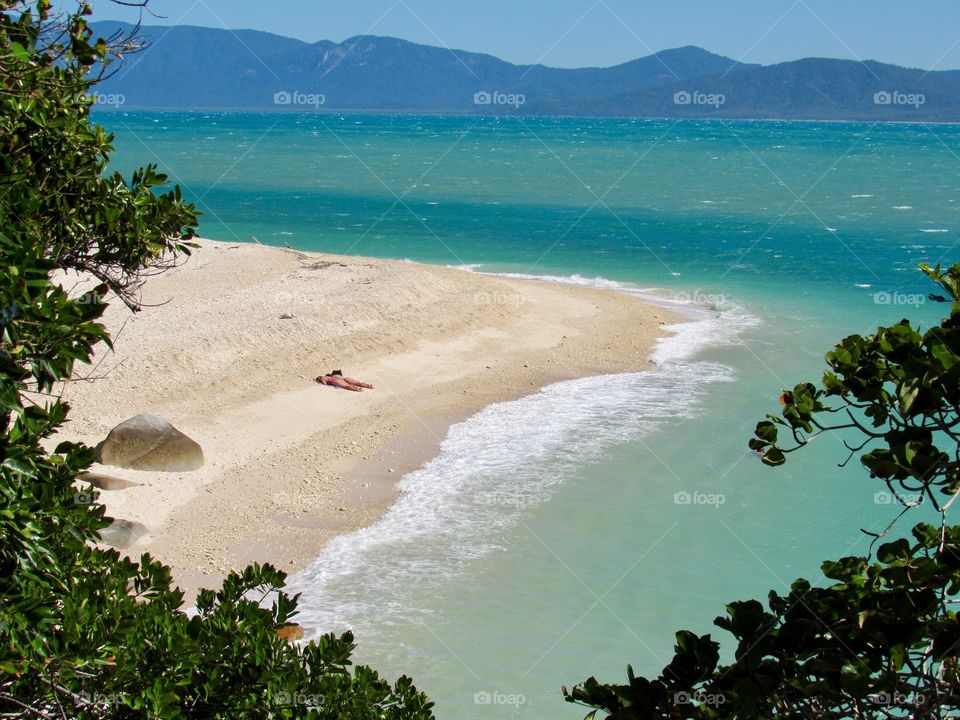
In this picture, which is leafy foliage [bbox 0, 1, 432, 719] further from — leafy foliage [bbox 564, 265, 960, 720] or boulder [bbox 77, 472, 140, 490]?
boulder [bbox 77, 472, 140, 490]

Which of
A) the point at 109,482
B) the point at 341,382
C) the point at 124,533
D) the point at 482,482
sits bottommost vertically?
the point at 124,533

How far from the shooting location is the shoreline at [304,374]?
41.8 ft

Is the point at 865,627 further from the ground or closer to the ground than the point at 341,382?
closer to the ground

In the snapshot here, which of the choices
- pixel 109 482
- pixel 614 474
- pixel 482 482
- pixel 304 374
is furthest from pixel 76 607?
pixel 304 374

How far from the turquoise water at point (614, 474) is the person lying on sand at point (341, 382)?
2.35 m

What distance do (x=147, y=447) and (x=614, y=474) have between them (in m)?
6.78

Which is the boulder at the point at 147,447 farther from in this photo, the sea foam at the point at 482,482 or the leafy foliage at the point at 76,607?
the leafy foliage at the point at 76,607

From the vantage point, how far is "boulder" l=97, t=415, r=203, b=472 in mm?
13453

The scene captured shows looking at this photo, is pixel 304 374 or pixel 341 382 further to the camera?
pixel 304 374

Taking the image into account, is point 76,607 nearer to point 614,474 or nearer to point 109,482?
point 109,482

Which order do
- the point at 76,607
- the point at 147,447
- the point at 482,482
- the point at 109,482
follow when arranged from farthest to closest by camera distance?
1. the point at 482,482
2. the point at 147,447
3. the point at 109,482
4. the point at 76,607

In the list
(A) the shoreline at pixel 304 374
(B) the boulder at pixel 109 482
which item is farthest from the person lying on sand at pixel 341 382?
(B) the boulder at pixel 109 482

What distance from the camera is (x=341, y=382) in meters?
18.3

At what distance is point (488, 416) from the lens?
692 inches
